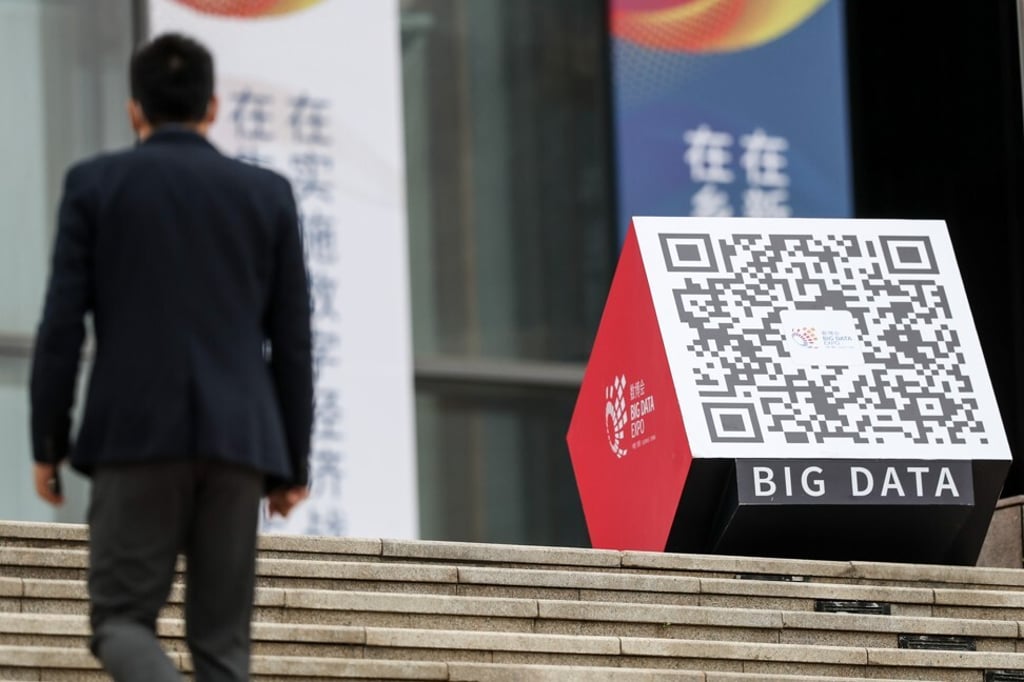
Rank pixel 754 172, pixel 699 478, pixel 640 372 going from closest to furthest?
pixel 699 478 → pixel 640 372 → pixel 754 172

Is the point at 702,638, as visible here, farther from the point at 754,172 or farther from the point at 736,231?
the point at 754,172

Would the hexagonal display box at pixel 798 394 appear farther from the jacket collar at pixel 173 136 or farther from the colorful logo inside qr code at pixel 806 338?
the jacket collar at pixel 173 136

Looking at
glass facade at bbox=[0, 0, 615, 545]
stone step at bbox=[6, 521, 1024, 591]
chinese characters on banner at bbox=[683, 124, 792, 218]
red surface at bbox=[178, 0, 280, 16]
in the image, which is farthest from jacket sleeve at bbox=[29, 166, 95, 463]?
chinese characters on banner at bbox=[683, 124, 792, 218]

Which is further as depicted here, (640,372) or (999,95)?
(999,95)

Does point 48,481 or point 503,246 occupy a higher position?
point 48,481

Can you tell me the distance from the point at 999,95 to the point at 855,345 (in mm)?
6370

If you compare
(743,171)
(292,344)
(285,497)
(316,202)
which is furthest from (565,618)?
(743,171)

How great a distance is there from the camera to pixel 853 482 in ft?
25.8

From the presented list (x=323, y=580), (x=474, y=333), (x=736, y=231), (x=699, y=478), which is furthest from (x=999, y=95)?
(x=323, y=580)

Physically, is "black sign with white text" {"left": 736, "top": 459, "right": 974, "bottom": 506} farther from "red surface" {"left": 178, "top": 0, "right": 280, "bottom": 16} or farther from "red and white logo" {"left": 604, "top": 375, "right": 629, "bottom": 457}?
"red surface" {"left": 178, "top": 0, "right": 280, "bottom": 16}

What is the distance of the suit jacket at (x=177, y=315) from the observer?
4930 millimetres

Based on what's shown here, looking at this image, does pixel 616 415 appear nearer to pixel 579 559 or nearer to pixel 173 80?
pixel 579 559

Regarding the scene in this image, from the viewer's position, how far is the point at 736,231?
8.43 metres

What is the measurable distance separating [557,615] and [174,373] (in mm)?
2459
